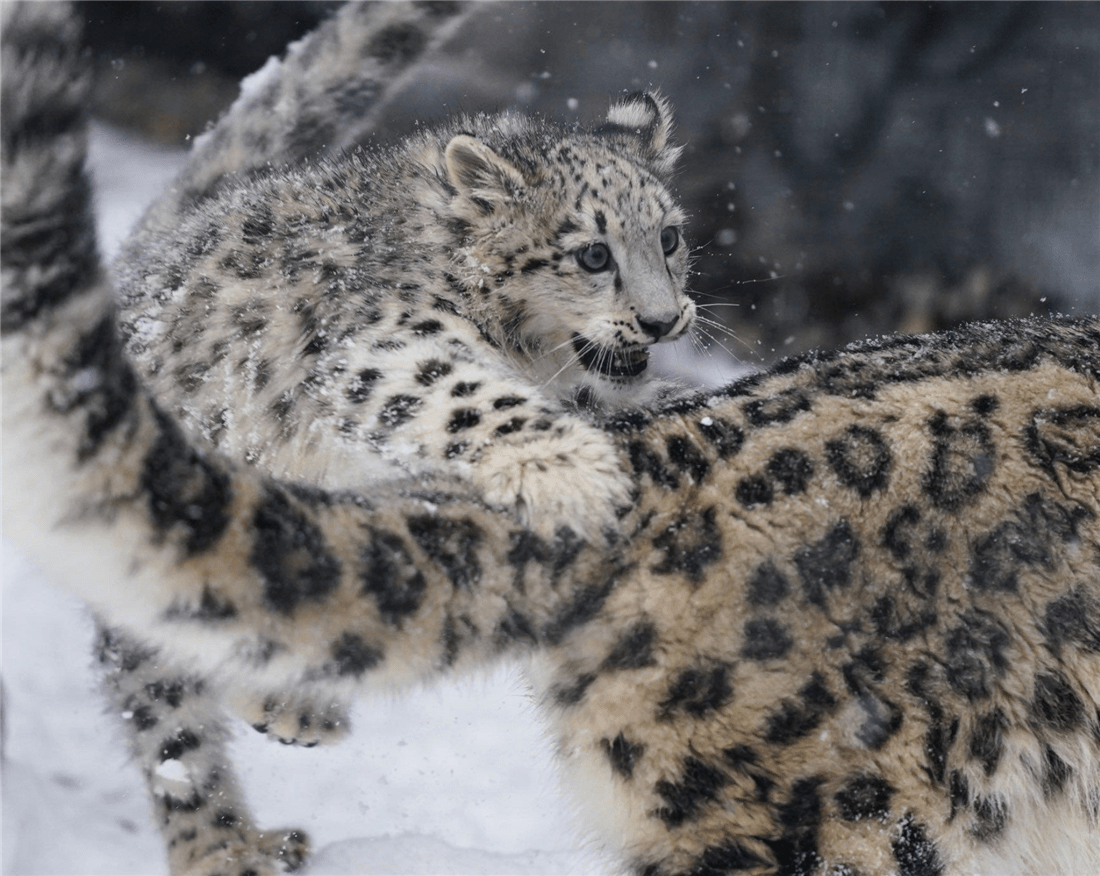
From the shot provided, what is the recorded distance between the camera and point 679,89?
707 centimetres

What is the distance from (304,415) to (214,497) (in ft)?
6.43

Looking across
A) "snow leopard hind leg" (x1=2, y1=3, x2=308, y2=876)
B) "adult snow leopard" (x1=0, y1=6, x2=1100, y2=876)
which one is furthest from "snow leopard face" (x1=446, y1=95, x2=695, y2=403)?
"snow leopard hind leg" (x1=2, y1=3, x2=308, y2=876)

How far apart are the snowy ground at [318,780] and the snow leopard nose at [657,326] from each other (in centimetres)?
134

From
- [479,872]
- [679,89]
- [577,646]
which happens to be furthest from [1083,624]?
[679,89]

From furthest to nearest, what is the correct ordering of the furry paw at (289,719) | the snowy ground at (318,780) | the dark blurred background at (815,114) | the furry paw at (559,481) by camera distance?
1. the dark blurred background at (815,114)
2. the furry paw at (289,719)
3. the snowy ground at (318,780)
4. the furry paw at (559,481)

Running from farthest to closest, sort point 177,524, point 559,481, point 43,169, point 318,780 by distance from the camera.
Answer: point 318,780 → point 559,481 → point 177,524 → point 43,169

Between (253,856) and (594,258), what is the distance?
8.01 ft

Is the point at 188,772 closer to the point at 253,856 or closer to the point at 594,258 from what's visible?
the point at 253,856

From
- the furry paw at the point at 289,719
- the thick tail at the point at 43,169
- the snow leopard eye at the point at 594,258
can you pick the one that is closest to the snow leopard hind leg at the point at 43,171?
the thick tail at the point at 43,169

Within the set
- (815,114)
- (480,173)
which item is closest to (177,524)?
(480,173)

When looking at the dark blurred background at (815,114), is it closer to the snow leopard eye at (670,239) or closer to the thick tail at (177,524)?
the snow leopard eye at (670,239)

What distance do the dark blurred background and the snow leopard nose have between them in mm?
2620

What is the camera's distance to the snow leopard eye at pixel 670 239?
4.45 m

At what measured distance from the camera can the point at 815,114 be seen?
6.70 metres
